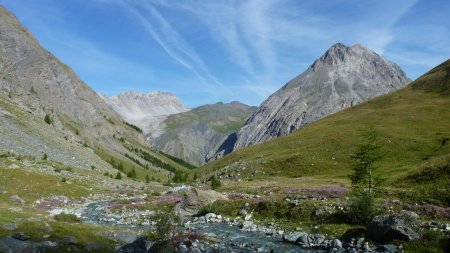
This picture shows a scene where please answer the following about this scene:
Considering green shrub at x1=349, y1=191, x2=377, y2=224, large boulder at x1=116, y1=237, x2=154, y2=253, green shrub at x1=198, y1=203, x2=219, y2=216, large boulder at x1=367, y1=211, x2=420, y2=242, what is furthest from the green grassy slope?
large boulder at x1=116, y1=237, x2=154, y2=253

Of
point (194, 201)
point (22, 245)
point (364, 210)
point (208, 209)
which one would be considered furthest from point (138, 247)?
point (194, 201)

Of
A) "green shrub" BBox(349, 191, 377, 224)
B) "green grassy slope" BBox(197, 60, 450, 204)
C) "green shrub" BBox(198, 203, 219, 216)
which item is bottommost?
"green shrub" BBox(198, 203, 219, 216)

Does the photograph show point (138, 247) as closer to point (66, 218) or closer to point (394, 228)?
point (66, 218)

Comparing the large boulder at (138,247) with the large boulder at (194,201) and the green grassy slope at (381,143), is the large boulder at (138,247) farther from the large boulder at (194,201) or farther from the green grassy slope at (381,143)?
the green grassy slope at (381,143)

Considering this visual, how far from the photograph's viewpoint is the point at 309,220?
39188 mm

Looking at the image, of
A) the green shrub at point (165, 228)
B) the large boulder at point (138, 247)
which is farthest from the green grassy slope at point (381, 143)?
the large boulder at point (138, 247)

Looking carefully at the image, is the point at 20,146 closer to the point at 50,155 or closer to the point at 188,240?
the point at 50,155

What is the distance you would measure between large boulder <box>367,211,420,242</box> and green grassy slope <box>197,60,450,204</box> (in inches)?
1241

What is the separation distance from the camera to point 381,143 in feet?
356

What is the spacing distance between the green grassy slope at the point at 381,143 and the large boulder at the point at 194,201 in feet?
92.7

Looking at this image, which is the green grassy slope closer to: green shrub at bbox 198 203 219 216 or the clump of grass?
green shrub at bbox 198 203 219 216

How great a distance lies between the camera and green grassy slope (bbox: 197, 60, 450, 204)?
312 feet

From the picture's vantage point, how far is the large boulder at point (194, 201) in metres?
50.2

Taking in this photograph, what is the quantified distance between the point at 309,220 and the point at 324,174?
59830mm
